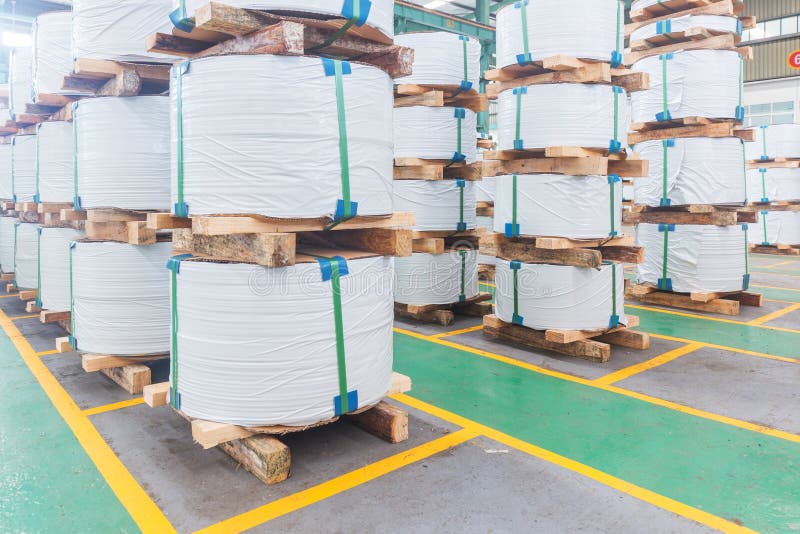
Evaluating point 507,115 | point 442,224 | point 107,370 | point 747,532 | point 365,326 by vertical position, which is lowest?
point 747,532

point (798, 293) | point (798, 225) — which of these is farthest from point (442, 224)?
point (798, 225)

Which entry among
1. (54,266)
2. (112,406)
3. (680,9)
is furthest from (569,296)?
(54,266)

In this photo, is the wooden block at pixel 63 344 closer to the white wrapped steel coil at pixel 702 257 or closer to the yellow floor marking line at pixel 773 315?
the white wrapped steel coil at pixel 702 257

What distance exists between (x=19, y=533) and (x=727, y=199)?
738 centimetres

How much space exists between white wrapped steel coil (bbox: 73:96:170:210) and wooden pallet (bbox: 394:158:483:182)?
2.71 metres

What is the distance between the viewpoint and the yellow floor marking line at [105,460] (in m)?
2.54

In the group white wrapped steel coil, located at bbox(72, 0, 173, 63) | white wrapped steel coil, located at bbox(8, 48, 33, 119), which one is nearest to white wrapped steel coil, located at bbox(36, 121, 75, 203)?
white wrapped steel coil, located at bbox(8, 48, 33, 119)

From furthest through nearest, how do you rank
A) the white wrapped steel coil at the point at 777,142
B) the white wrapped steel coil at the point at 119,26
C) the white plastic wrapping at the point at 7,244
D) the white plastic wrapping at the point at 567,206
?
the white wrapped steel coil at the point at 777,142
the white plastic wrapping at the point at 7,244
the white plastic wrapping at the point at 567,206
the white wrapped steel coil at the point at 119,26

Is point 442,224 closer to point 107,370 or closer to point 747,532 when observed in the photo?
point 107,370

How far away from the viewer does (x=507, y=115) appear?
17.8 feet

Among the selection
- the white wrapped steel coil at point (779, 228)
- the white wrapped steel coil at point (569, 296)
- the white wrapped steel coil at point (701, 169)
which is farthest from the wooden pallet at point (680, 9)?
the white wrapped steel coil at point (779, 228)

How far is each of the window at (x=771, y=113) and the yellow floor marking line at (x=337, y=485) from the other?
73.7 ft

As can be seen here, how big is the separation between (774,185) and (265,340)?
12.7m

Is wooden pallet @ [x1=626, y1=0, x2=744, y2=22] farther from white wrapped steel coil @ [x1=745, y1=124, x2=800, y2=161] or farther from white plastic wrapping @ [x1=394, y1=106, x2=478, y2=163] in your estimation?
white wrapped steel coil @ [x1=745, y1=124, x2=800, y2=161]
